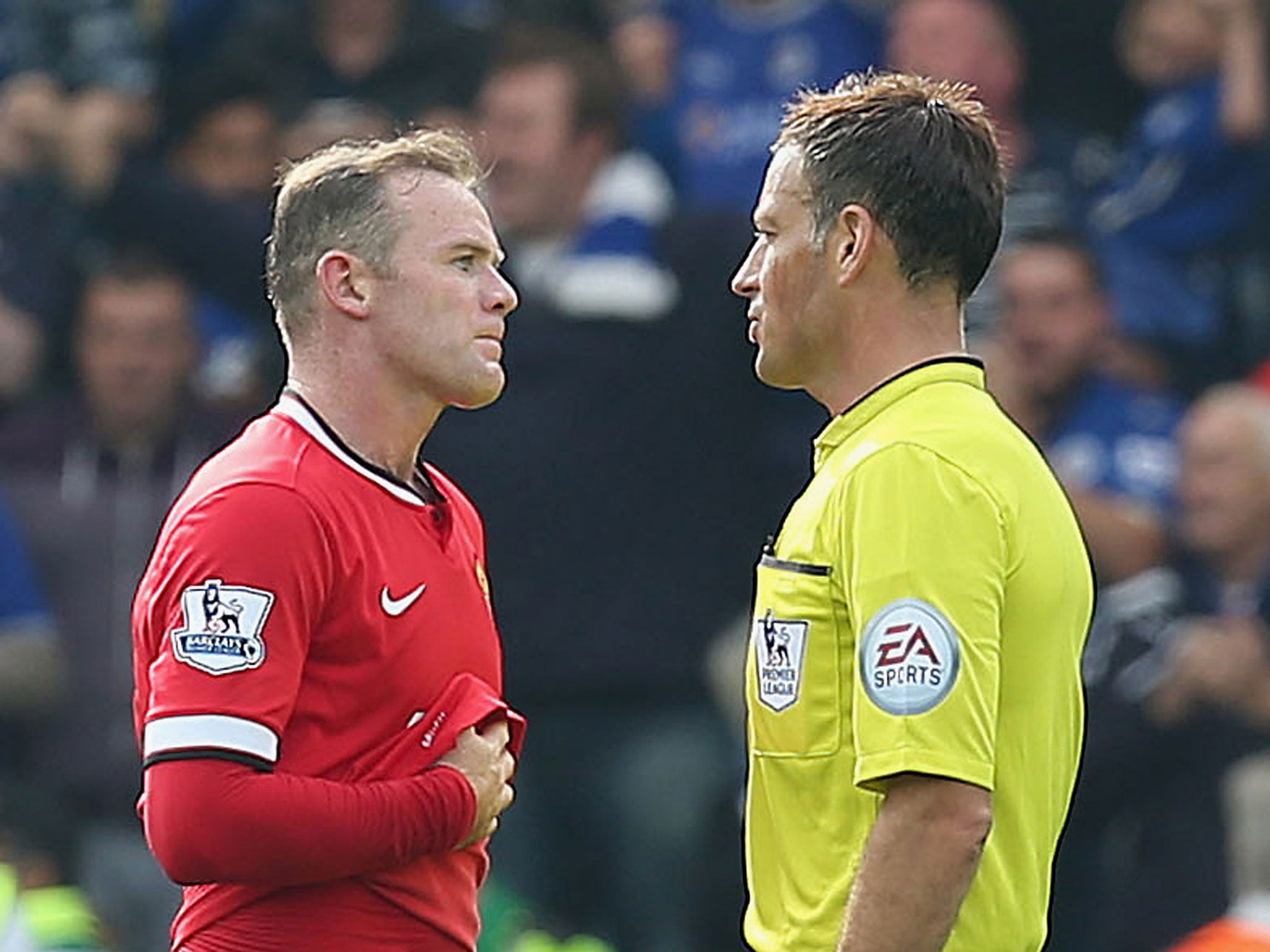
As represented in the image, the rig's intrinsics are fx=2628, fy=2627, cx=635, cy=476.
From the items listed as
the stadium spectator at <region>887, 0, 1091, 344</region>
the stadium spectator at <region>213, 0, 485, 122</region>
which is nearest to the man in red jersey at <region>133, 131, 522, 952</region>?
the stadium spectator at <region>887, 0, 1091, 344</region>

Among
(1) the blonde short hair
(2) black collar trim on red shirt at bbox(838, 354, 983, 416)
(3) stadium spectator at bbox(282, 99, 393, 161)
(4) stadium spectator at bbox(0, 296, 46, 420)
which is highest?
(3) stadium spectator at bbox(282, 99, 393, 161)

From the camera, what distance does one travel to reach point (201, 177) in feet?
26.9

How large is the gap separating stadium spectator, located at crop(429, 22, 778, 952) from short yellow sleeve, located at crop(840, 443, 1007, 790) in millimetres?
4100

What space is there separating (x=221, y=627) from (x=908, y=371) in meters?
0.92

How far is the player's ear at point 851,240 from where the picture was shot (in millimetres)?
3305

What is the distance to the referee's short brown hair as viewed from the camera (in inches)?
129

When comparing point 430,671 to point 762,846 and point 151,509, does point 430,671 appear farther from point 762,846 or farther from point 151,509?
point 151,509

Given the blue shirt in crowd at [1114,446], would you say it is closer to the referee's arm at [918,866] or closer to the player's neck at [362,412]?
the player's neck at [362,412]

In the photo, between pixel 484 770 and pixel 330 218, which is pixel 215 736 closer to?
pixel 484 770

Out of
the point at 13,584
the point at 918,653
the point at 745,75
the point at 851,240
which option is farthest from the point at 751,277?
the point at 745,75

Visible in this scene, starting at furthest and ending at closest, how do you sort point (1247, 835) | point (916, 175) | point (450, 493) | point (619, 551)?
point (619, 551), point (1247, 835), point (450, 493), point (916, 175)

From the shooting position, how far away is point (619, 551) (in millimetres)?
7285

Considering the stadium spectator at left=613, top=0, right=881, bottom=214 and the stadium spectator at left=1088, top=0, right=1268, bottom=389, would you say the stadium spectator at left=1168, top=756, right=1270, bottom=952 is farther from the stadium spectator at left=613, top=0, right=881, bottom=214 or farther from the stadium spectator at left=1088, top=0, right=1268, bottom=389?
the stadium spectator at left=613, top=0, right=881, bottom=214

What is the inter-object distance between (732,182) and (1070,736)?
467 centimetres
